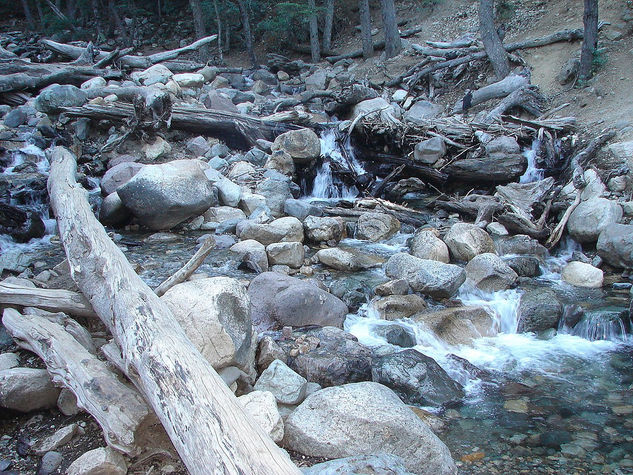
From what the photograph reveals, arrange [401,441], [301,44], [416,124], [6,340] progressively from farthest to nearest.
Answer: [301,44] < [416,124] < [6,340] < [401,441]

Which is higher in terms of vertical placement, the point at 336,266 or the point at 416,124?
the point at 416,124

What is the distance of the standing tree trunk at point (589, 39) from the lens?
11398mm

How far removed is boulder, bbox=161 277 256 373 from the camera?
3730mm

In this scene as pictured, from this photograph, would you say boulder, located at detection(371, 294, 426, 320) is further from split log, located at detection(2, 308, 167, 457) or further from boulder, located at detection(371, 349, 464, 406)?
split log, located at detection(2, 308, 167, 457)

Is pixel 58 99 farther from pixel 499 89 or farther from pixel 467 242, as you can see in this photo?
pixel 499 89

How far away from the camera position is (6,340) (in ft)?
13.8

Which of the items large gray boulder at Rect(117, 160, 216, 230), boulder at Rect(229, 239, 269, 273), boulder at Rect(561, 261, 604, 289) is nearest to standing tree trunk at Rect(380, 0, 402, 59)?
large gray boulder at Rect(117, 160, 216, 230)

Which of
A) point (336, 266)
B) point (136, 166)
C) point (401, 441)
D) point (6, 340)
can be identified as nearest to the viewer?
point (401, 441)

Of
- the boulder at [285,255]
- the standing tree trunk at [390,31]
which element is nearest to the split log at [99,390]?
the boulder at [285,255]

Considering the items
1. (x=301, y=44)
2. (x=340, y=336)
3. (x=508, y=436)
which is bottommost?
(x=508, y=436)

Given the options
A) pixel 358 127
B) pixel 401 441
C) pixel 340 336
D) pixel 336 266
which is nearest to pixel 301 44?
pixel 358 127

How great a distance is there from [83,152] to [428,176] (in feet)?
24.3

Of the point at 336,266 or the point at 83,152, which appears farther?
the point at 83,152

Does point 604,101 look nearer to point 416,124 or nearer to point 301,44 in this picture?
point 416,124
